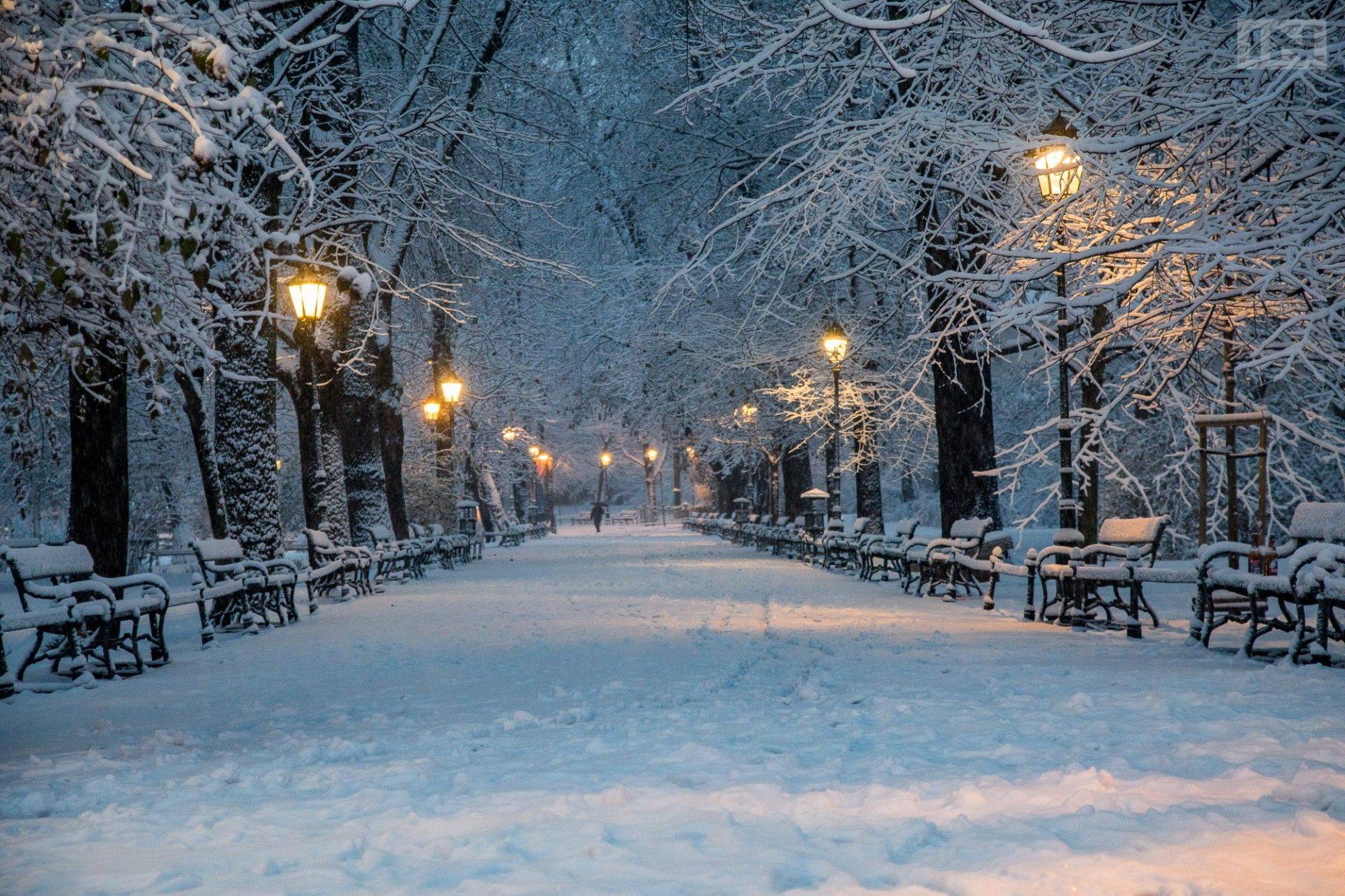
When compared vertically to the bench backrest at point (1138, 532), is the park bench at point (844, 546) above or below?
below

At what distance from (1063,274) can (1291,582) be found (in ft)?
13.9

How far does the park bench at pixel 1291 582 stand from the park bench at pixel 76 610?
8521 millimetres

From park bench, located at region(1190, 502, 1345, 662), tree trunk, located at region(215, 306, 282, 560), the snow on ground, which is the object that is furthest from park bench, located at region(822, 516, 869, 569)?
→ the snow on ground

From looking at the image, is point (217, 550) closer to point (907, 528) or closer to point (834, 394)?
point (907, 528)

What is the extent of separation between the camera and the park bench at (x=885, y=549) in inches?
723

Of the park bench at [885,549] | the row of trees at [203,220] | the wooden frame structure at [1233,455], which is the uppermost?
the row of trees at [203,220]

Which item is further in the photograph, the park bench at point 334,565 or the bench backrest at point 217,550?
the park bench at point 334,565

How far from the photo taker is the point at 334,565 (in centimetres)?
1662

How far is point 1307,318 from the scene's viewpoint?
8211 millimetres

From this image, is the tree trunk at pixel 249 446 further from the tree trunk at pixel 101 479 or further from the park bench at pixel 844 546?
the park bench at pixel 844 546

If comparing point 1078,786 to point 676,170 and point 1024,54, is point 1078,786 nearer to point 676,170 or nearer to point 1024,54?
point 1024,54

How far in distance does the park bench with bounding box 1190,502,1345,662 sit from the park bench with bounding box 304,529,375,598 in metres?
10.5

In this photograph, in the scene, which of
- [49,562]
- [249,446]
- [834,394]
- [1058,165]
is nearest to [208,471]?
[249,446]

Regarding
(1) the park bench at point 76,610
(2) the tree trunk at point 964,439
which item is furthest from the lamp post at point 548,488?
(1) the park bench at point 76,610
